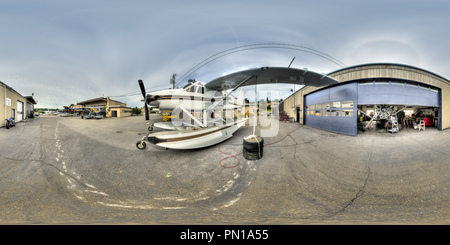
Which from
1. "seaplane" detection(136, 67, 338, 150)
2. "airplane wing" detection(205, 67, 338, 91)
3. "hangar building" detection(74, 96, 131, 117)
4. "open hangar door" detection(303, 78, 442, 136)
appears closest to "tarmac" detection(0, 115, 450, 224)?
"seaplane" detection(136, 67, 338, 150)

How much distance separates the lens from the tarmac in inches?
77.8

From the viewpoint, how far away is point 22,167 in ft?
10.8

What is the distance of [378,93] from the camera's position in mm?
6250

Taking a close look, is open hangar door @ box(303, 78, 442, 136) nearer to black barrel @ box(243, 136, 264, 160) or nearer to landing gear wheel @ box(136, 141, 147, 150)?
black barrel @ box(243, 136, 264, 160)

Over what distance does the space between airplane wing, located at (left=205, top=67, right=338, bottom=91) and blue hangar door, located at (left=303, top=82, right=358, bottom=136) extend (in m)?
2.57

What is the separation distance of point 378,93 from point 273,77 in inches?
229

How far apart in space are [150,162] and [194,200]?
2.23 meters

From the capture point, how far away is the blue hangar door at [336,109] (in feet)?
21.5

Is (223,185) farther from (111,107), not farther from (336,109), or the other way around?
(111,107)

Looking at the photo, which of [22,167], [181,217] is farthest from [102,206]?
[22,167]

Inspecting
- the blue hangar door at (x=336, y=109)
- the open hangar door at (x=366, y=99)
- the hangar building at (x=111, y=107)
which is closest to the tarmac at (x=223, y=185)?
the blue hangar door at (x=336, y=109)

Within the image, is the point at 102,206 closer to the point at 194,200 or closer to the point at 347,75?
the point at 194,200

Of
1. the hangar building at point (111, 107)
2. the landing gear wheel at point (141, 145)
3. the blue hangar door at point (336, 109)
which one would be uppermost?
the hangar building at point (111, 107)

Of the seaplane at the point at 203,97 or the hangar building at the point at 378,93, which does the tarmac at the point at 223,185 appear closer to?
the seaplane at the point at 203,97
